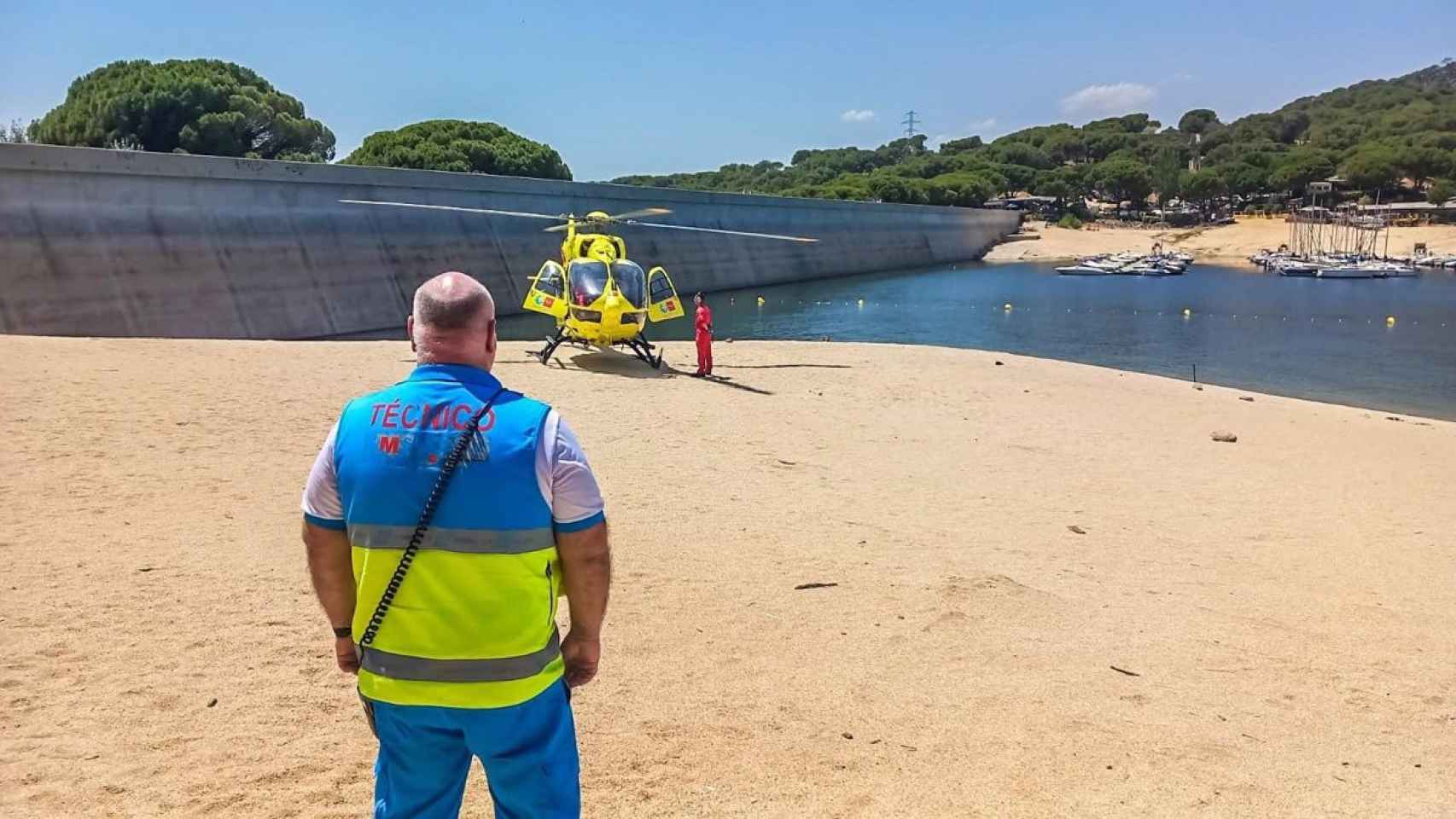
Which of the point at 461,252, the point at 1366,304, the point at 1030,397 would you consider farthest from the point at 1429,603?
the point at 1366,304

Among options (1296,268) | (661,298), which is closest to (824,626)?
(661,298)

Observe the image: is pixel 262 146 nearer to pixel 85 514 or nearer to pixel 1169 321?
pixel 1169 321

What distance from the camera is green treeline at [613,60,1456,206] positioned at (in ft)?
324

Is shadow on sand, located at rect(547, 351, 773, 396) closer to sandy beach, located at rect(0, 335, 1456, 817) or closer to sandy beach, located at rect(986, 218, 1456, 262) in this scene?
sandy beach, located at rect(0, 335, 1456, 817)

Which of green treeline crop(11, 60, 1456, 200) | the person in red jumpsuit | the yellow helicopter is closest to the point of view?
the person in red jumpsuit

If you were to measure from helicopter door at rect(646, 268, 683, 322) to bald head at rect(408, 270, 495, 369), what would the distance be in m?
16.8

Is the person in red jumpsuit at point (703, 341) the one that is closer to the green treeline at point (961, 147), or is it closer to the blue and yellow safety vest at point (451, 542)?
the blue and yellow safety vest at point (451, 542)

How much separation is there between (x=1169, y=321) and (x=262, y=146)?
152 feet

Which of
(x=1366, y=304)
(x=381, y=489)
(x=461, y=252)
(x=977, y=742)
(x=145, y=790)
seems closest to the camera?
(x=381, y=489)

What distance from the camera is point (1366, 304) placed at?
149 ft

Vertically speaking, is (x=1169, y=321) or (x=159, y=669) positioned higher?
(x=159, y=669)

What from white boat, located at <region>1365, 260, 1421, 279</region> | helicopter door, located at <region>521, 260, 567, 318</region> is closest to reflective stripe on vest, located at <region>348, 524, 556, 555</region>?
helicopter door, located at <region>521, 260, 567, 318</region>

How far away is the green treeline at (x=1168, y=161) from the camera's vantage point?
9862cm

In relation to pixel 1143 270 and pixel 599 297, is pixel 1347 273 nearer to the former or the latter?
pixel 1143 270
